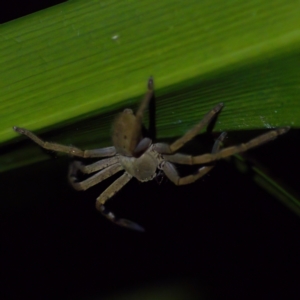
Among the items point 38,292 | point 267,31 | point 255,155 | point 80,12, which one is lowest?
point 267,31

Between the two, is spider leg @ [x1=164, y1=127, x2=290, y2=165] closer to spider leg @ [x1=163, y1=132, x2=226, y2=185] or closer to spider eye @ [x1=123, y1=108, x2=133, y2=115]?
spider leg @ [x1=163, y1=132, x2=226, y2=185]

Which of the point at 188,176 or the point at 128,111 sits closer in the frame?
the point at 128,111

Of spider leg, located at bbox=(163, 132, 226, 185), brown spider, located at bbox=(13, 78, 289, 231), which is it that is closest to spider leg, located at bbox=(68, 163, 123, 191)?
brown spider, located at bbox=(13, 78, 289, 231)

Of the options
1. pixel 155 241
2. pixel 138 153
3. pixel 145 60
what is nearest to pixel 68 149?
pixel 138 153

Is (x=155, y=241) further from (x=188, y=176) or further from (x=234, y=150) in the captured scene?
(x=234, y=150)

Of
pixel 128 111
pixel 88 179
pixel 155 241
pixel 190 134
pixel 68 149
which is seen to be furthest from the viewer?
pixel 155 241

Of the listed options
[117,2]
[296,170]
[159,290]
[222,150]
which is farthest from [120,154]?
[159,290]

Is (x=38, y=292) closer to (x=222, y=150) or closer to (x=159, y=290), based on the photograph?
(x=159, y=290)
